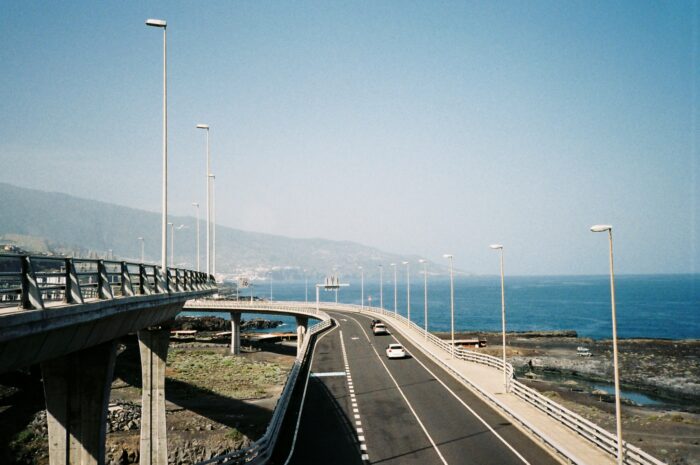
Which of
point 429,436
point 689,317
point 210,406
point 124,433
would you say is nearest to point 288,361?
point 210,406

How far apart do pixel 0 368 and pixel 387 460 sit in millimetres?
15299

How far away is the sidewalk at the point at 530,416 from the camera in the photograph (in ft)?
72.3

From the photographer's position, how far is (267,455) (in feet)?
72.2

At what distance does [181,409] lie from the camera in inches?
1949

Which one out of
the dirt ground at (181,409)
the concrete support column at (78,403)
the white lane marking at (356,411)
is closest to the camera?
the concrete support column at (78,403)

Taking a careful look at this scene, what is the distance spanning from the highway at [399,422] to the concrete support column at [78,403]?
7.30 meters

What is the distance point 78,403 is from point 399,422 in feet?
50.0

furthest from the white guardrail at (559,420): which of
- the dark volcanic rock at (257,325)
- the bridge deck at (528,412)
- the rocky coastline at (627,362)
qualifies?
the dark volcanic rock at (257,325)

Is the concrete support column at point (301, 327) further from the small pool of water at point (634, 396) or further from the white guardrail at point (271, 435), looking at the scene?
the small pool of water at point (634, 396)

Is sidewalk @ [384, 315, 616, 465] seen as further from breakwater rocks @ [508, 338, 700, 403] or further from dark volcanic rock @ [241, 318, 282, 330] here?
dark volcanic rock @ [241, 318, 282, 330]

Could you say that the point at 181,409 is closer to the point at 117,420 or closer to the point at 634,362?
the point at 117,420

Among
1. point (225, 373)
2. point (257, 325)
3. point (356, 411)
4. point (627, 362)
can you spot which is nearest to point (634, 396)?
point (627, 362)

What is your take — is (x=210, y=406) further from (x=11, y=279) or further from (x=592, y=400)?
(x=11, y=279)

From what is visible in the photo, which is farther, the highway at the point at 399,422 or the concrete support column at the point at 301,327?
the concrete support column at the point at 301,327
